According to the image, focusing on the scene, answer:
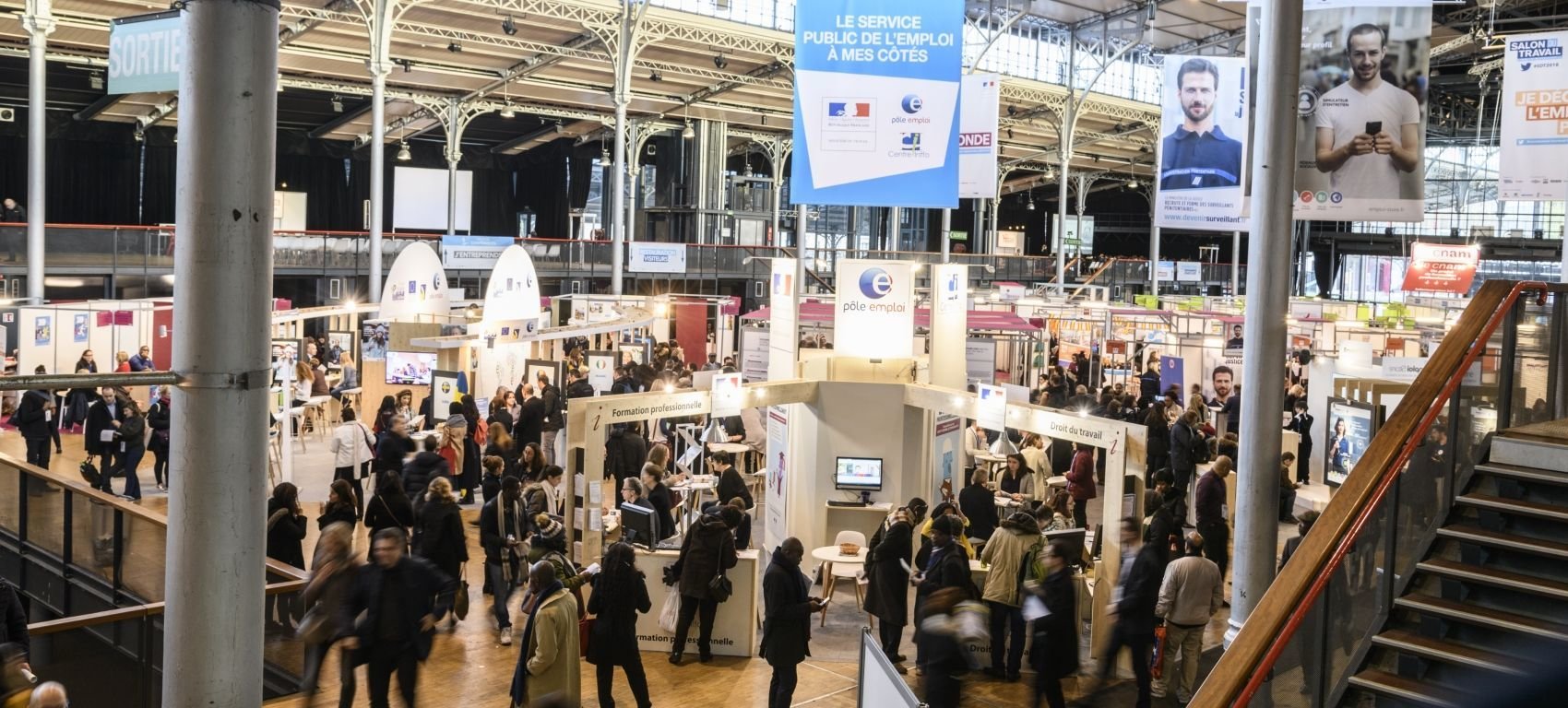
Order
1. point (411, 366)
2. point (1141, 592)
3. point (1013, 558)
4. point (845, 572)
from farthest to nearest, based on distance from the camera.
Answer: point (411, 366) → point (845, 572) → point (1013, 558) → point (1141, 592)

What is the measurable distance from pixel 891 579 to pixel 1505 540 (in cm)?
387

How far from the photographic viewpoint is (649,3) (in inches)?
921

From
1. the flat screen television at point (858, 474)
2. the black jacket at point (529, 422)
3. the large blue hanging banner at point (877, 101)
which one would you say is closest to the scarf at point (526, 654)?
the large blue hanging banner at point (877, 101)

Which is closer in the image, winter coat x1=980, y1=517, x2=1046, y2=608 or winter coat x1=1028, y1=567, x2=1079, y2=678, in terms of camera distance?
winter coat x1=1028, y1=567, x2=1079, y2=678

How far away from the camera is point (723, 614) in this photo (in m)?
8.53

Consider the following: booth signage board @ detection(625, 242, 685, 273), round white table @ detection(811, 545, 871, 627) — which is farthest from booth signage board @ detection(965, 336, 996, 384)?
booth signage board @ detection(625, 242, 685, 273)

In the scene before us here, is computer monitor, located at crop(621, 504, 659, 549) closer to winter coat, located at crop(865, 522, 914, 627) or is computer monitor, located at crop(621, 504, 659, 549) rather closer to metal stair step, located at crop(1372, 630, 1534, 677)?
winter coat, located at crop(865, 522, 914, 627)

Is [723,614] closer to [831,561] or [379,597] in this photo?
[831,561]

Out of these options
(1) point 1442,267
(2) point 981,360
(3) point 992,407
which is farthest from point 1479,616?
(1) point 1442,267

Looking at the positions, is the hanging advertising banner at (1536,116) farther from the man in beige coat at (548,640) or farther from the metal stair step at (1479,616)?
the man in beige coat at (548,640)

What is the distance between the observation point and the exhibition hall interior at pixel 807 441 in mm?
3414

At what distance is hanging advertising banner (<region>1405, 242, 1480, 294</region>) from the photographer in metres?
23.4

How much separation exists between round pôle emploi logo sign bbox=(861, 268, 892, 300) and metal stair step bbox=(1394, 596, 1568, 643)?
7.23 meters

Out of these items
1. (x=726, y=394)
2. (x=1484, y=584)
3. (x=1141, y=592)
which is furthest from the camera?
(x=726, y=394)
